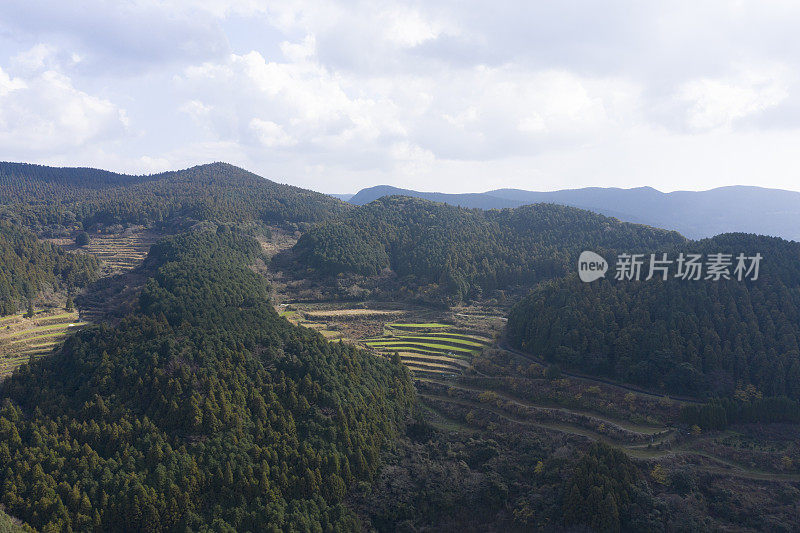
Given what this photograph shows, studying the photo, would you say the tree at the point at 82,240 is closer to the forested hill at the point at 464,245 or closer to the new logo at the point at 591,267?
the forested hill at the point at 464,245

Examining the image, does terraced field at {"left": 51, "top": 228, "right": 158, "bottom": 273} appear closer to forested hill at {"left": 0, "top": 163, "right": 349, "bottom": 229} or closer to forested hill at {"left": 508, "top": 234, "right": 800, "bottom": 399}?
forested hill at {"left": 0, "top": 163, "right": 349, "bottom": 229}

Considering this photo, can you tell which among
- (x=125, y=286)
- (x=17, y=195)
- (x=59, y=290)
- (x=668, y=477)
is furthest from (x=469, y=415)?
(x=17, y=195)

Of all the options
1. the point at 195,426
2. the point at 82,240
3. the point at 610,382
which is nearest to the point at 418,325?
the point at 610,382

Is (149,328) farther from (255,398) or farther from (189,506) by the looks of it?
(189,506)

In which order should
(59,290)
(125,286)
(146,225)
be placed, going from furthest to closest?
1. (146,225)
2. (125,286)
3. (59,290)

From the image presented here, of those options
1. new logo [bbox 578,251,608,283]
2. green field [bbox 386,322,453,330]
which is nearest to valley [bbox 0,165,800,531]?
green field [bbox 386,322,453,330]

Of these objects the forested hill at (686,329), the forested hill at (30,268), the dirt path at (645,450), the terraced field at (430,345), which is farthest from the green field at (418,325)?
the forested hill at (30,268)

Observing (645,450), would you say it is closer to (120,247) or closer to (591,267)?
(591,267)
